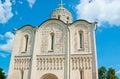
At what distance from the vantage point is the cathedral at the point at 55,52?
14.7 m

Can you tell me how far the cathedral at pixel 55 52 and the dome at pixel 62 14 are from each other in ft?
10.2

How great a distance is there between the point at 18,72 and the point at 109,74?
13.7 metres

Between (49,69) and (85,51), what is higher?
(85,51)

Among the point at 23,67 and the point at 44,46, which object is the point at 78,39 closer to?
the point at 44,46

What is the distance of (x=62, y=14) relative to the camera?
67.0 feet

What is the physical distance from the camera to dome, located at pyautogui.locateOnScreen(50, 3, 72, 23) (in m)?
20.2

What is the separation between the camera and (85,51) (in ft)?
50.1

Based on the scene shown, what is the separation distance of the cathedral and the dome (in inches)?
123

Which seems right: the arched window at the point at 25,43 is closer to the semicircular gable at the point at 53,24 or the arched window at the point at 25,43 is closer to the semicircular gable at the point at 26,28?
the semicircular gable at the point at 26,28

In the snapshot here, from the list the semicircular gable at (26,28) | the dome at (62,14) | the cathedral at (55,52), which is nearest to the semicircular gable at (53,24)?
the cathedral at (55,52)

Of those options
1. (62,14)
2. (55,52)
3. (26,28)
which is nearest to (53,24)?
(26,28)

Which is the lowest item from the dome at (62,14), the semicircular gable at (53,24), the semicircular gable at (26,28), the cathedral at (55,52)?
the cathedral at (55,52)

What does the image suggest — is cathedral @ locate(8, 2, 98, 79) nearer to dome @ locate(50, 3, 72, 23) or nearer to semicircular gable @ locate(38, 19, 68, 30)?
semicircular gable @ locate(38, 19, 68, 30)

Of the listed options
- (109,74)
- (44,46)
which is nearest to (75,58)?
(44,46)
